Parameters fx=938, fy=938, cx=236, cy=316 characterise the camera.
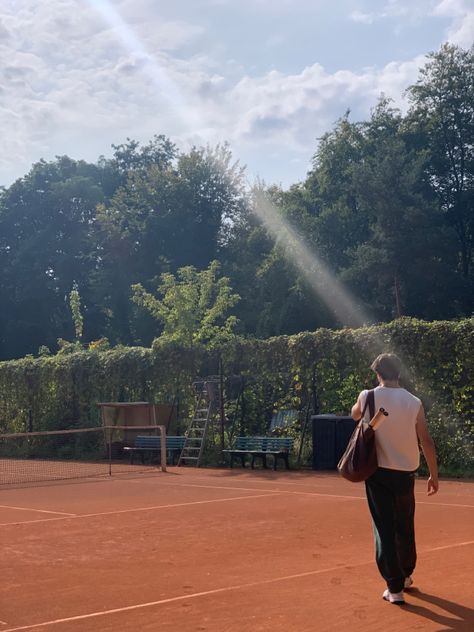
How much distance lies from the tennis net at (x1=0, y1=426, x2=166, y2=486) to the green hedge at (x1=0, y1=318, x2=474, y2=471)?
0.87 metres

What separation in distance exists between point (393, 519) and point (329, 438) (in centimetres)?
1377

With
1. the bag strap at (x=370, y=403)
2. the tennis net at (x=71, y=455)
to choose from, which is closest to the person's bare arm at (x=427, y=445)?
the bag strap at (x=370, y=403)

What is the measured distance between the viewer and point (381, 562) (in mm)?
6691

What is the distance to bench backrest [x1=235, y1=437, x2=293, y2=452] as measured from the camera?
2116 centimetres

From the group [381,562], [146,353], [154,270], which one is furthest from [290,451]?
[154,270]

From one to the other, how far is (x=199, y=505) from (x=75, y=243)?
52830mm

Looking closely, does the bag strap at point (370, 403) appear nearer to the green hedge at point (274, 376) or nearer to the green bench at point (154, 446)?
the green hedge at point (274, 376)

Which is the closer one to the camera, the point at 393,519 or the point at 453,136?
the point at 393,519

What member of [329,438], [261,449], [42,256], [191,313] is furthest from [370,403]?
[42,256]

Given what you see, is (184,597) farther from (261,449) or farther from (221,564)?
(261,449)

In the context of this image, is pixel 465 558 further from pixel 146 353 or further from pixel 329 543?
pixel 146 353

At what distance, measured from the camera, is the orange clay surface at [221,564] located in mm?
6324

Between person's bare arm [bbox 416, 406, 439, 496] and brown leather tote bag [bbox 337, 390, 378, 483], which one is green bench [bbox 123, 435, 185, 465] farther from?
brown leather tote bag [bbox 337, 390, 378, 483]

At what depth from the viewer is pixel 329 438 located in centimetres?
2036
